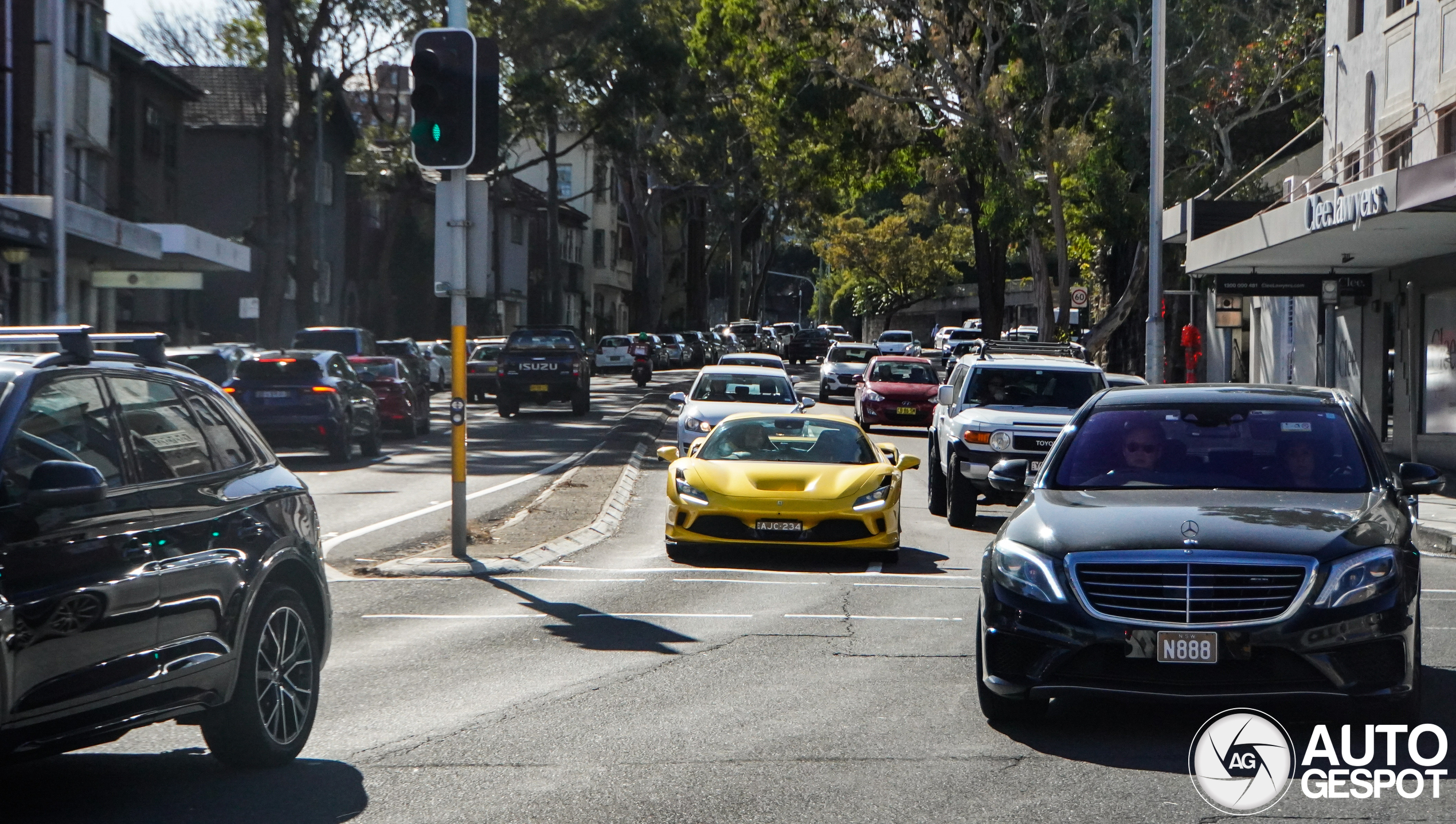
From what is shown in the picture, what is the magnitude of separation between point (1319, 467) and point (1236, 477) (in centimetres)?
42

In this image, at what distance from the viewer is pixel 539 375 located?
35.4 m

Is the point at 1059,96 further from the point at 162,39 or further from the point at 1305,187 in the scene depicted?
the point at 162,39

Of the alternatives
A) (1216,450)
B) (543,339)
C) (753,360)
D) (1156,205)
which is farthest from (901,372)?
(1216,450)

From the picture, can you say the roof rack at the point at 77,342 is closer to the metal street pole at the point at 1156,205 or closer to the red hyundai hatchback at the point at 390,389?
the red hyundai hatchback at the point at 390,389

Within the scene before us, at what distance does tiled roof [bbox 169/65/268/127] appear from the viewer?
53250 millimetres

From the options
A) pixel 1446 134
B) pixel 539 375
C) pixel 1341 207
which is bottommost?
pixel 539 375

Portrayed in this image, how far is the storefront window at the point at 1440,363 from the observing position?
981 inches

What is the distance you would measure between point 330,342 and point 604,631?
2395 cm

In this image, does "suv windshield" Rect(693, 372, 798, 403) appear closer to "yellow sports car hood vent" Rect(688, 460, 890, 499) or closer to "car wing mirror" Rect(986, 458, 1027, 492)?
"yellow sports car hood vent" Rect(688, 460, 890, 499)

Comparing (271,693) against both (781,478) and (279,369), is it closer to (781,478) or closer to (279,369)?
(781,478)

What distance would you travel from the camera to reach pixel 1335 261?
26.9 metres

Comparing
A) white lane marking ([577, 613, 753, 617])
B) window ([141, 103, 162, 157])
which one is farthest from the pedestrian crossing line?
window ([141, 103, 162, 157])

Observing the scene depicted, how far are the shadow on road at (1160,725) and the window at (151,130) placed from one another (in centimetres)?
4173

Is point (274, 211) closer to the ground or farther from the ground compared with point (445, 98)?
farther from the ground
